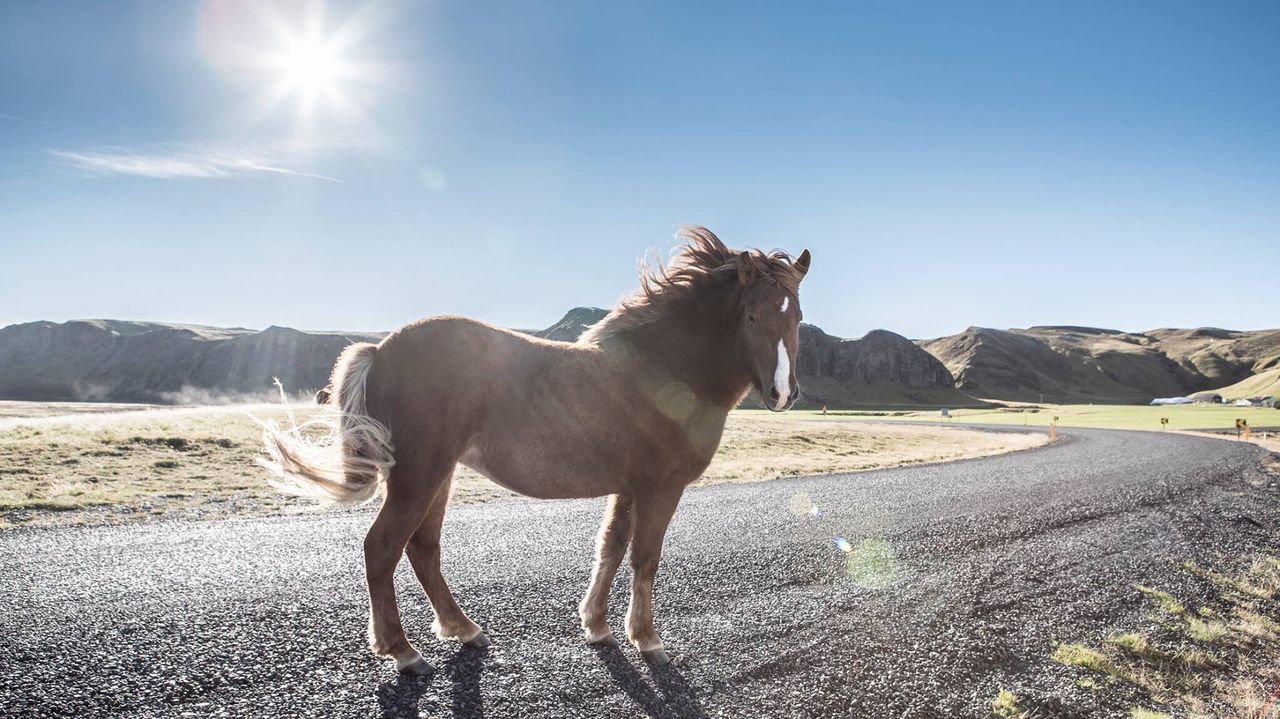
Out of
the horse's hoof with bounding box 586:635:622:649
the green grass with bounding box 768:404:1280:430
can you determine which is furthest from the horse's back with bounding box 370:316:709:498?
the green grass with bounding box 768:404:1280:430

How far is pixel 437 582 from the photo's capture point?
16.8 ft

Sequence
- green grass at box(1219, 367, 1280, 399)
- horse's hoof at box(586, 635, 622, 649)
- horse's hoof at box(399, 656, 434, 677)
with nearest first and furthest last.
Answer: horse's hoof at box(399, 656, 434, 677)
horse's hoof at box(586, 635, 622, 649)
green grass at box(1219, 367, 1280, 399)

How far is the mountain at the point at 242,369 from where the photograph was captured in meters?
155

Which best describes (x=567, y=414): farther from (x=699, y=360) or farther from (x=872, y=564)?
(x=872, y=564)

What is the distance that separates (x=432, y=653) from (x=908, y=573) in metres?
5.53

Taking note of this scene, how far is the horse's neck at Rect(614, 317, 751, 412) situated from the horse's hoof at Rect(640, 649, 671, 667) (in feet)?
6.48

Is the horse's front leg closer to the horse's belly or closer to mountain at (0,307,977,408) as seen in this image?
the horse's belly

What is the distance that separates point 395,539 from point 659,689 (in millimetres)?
2114

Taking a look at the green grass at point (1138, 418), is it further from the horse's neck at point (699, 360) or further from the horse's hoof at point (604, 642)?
the horse's hoof at point (604, 642)

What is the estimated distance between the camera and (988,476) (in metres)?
18.3

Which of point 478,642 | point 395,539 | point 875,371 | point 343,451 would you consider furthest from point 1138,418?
point 875,371

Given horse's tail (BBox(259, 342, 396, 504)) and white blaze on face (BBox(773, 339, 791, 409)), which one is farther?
white blaze on face (BBox(773, 339, 791, 409))

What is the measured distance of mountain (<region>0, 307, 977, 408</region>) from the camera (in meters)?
155

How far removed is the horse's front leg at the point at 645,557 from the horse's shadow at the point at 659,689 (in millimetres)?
198
